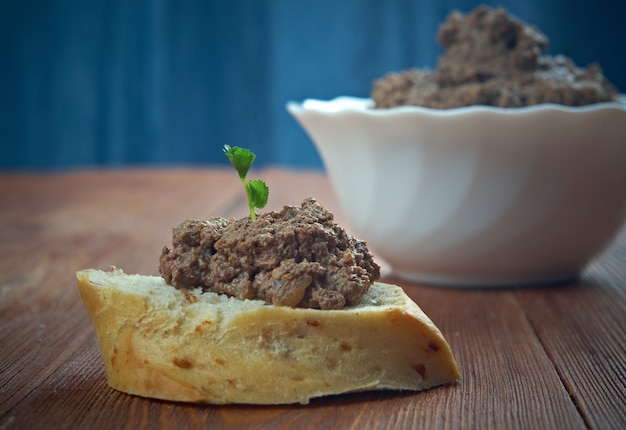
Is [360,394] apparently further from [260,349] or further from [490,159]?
[490,159]

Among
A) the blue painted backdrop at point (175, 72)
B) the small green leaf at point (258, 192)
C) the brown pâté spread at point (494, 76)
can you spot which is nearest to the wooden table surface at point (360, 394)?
the small green leaf at point (258, 192)

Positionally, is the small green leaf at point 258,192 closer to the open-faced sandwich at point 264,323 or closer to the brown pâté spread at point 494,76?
the open-faced sandwich at point 264,323

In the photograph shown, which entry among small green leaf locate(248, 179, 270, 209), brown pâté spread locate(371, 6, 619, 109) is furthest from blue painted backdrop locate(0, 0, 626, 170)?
small green leaf locate(248, 179, 270, 209)

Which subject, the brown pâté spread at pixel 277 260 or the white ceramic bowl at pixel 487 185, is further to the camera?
the white ceramic bowl at pixel 487 185

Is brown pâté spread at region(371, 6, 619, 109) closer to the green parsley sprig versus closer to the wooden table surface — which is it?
the wooden table surface

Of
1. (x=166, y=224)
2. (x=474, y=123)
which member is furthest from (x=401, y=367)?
(x=166, y=224)
